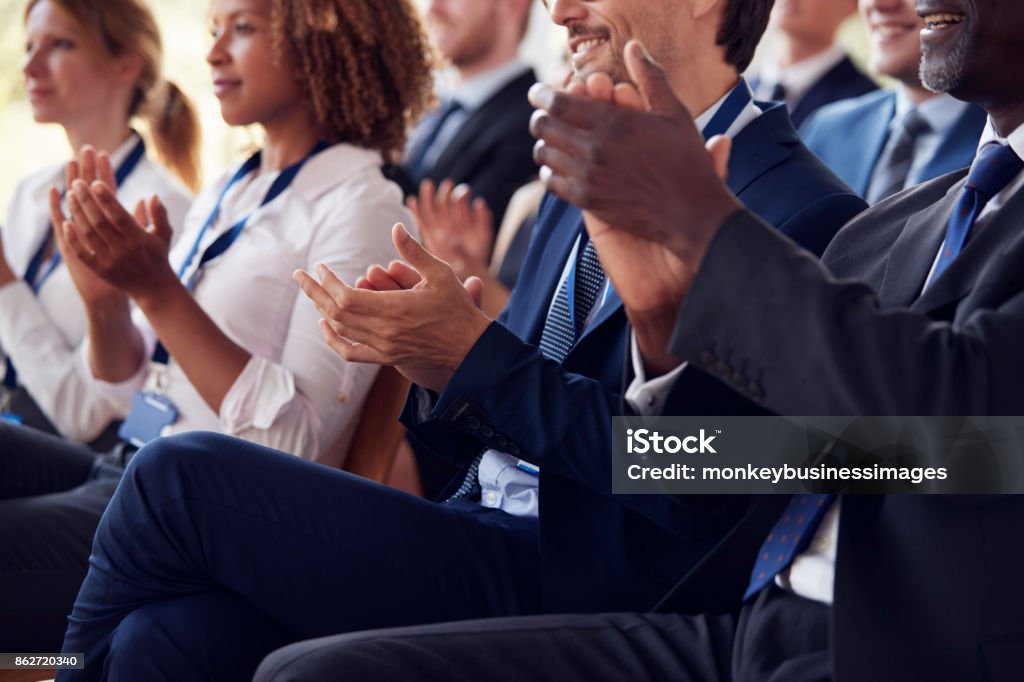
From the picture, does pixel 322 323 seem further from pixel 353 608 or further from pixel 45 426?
pixel 45 426

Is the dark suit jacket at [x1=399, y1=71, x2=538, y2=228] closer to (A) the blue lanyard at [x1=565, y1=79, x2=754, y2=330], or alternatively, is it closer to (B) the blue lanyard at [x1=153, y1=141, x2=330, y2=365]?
(B) the blue lanyard at [x1=153, y1=141, x2=330, y2=365]

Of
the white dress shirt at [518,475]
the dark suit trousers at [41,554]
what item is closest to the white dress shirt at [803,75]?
the white dress shirt at [518,475]

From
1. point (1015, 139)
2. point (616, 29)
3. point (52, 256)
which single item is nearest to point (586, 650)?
point (1015, 139)

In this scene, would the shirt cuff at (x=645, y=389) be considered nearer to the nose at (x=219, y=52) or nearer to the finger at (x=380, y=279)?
the finger at (x=380, y=279)

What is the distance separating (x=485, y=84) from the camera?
14.2 feet

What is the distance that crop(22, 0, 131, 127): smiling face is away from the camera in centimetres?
295

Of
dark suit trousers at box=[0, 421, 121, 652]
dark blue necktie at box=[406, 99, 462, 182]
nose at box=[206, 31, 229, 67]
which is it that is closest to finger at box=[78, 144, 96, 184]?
nose at box=[206, 31, 229, 67]

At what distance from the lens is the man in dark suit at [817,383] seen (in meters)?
0.99

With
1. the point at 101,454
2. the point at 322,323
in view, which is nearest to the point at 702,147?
the point at 322,323

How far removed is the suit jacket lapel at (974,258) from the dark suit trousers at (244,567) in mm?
624

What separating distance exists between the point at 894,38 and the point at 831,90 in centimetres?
64

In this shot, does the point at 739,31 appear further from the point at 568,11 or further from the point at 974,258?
the point at 974,258

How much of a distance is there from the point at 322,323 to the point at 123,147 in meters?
1.66

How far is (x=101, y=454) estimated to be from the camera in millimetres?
2520
